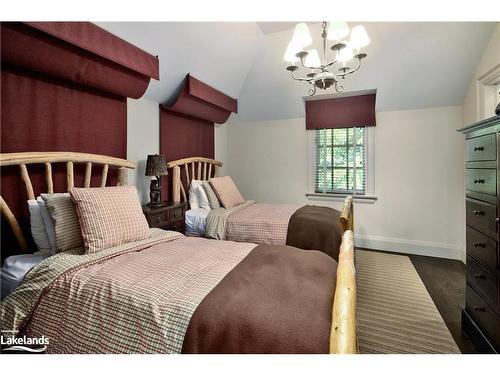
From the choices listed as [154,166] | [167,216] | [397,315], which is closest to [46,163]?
[154,166]

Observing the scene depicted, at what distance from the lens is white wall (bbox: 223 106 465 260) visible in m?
3.23

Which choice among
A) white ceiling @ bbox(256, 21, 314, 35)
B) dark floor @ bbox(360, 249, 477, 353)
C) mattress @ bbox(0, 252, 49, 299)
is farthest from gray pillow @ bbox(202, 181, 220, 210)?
dark floor @ bbox(360, 249, 477, 353)

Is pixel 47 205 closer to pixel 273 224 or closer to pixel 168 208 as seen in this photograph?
pixel 168 208

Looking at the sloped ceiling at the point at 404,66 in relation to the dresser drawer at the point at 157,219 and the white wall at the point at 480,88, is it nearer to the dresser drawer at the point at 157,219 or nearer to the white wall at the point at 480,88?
the white wall at the point at 480,88

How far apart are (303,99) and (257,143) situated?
1.03 meters

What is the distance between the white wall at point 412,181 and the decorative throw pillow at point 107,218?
2.86 meters

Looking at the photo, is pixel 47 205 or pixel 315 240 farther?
pixel 315 240

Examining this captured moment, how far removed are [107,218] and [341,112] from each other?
3.34 m

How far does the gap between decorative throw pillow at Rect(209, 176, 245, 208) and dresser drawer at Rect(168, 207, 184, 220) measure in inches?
21.5

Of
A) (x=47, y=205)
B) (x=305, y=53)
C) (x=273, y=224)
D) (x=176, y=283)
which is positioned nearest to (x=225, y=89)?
(x=305, y=53)

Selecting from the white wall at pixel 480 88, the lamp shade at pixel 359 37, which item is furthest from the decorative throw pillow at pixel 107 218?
the white wall at pixel 480 88

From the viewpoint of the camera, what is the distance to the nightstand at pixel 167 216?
7.48 ft

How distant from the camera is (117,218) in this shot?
5.19 feet

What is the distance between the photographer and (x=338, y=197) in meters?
3.82
